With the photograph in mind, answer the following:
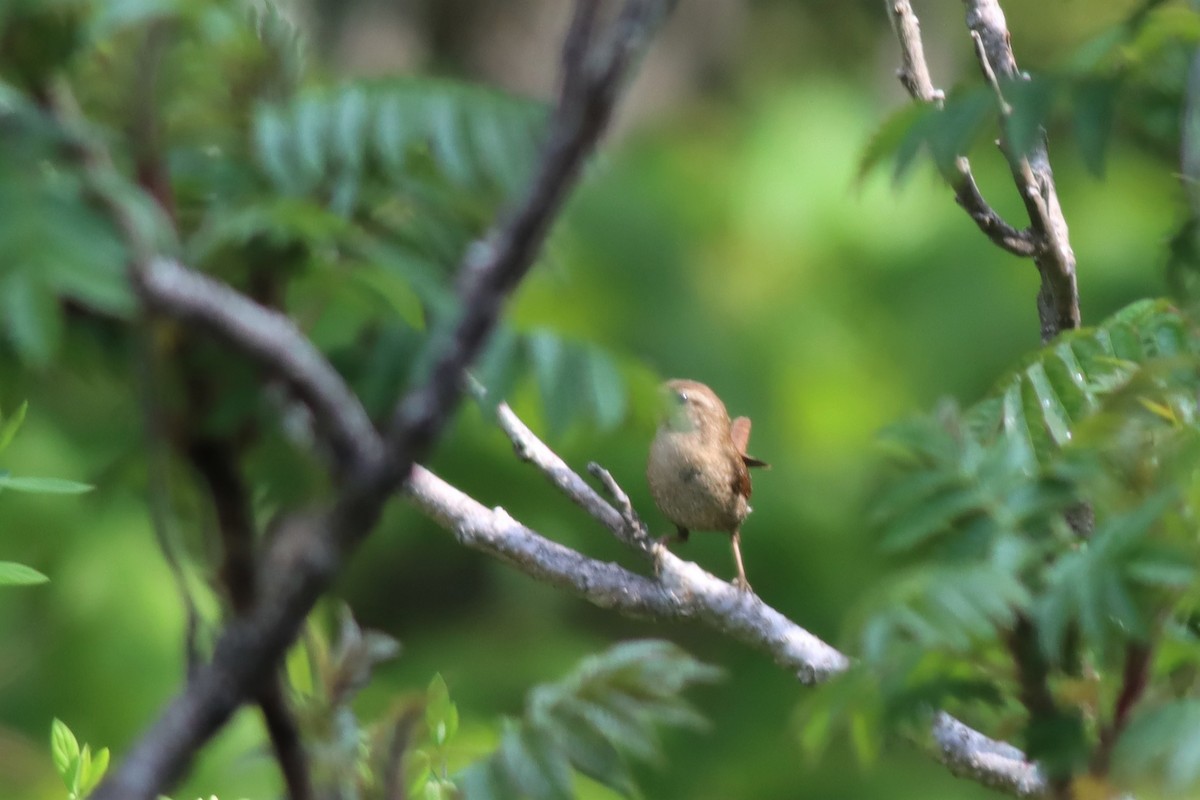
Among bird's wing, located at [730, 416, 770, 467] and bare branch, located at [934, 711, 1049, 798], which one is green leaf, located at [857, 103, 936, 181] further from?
bird's wing, located at [730, 416, 770, 467]

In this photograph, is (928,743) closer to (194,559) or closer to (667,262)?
(194,559)

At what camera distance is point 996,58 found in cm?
220

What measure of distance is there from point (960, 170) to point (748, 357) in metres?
Answer: 4.50

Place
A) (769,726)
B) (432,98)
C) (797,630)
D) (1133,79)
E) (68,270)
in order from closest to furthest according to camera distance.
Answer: (68,270) < (432,98) < (1133,79) < (797,630) < (769,726)

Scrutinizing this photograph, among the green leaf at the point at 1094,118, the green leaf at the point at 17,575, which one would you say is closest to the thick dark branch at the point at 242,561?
the green leaf at the point at 17,575

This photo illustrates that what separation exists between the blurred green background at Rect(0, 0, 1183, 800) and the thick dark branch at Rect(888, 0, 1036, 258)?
383 centimetres

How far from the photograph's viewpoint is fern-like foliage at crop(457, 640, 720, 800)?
4.17 feet

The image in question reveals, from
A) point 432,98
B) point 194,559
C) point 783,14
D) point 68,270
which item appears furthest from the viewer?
point 783,14

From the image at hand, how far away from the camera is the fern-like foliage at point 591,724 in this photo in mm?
1272

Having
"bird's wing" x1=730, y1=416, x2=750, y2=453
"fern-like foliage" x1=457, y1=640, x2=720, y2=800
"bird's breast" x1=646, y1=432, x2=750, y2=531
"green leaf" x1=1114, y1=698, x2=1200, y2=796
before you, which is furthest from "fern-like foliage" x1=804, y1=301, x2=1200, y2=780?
"bird's wing" x1=730, y1=416, x2=750, y2=453

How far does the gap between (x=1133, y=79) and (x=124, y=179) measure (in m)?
0.92

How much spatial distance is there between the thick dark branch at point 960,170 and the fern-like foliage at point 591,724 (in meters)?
1.06

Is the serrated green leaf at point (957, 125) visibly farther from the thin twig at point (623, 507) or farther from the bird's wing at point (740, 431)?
the bird's wing at point (740, 431)

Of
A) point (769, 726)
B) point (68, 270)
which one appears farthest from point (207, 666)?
point (769, 726)
